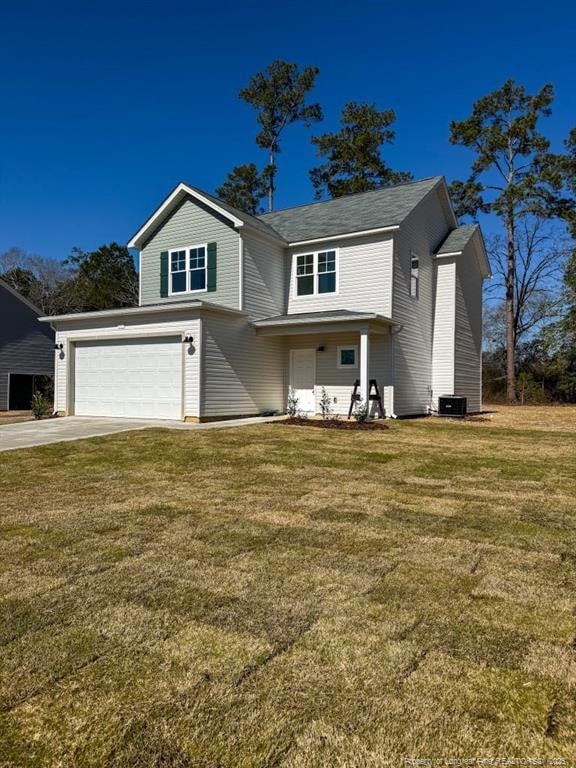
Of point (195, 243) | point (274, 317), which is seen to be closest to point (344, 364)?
point (274, 317)

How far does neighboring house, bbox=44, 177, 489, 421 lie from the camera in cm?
1398

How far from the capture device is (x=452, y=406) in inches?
642

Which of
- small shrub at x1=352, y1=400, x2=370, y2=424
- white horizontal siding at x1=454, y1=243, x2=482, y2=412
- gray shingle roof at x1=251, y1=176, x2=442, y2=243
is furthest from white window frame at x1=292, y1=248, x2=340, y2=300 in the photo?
white horizontal siding at x1=454, y1=243, x2=482, y2=412

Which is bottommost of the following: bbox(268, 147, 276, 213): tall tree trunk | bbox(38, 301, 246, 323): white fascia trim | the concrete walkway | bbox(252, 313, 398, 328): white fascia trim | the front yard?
the front yard

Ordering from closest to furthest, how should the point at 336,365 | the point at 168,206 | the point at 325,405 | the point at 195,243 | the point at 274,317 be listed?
the point at 325,405 < the point at 336,365 < the point at 274,317 < the point at 195,243 < the point at 168,206

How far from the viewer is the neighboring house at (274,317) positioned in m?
14.0

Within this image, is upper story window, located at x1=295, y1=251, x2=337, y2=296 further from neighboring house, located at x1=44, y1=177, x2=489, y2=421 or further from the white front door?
the white front door

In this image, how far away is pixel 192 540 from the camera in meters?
3.95

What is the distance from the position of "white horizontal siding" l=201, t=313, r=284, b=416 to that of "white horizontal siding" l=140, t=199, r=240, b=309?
47.1 inches

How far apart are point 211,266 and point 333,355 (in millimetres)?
4921

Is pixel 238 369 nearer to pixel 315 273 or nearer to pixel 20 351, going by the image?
pixel 315 273

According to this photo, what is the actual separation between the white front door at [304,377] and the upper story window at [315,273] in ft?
6.87

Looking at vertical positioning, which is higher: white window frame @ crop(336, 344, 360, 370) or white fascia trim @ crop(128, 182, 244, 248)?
white fascia trim @ crop(128, 182, 244, 248)

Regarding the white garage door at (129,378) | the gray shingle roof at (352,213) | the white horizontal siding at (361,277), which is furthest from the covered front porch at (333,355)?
the white garage door at (129,378)
